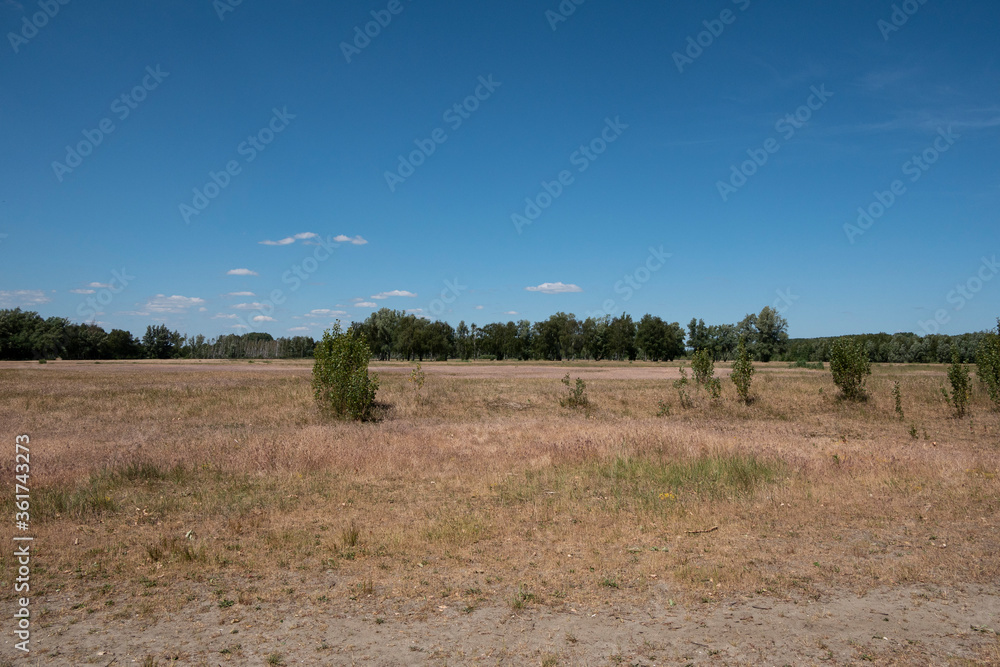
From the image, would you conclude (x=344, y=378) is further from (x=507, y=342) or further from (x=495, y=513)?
(x=507, y=342)

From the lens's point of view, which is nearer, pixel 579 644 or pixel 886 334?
pixel 579 644

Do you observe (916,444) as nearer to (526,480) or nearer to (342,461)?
(526,480)

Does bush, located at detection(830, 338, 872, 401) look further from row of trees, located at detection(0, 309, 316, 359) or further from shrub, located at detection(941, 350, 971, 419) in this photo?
row of trees, located at detection(0, 309, 316, 359)

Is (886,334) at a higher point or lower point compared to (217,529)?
higher

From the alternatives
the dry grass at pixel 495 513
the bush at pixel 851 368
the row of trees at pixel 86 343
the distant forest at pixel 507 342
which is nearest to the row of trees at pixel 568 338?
the distant forest at pixel 507 342

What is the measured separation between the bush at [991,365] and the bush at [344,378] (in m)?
29.5

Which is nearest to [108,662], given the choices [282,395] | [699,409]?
[282,395]

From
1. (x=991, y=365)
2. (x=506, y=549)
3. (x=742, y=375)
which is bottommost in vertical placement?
(x=506, y=549)

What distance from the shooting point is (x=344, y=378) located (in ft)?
82.4

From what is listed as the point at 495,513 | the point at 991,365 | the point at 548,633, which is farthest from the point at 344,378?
the point at 991,365

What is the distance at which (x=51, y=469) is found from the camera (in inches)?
489

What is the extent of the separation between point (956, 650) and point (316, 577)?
706cm

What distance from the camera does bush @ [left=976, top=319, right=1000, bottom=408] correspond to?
26.3 m

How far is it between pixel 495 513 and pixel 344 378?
1643cm
